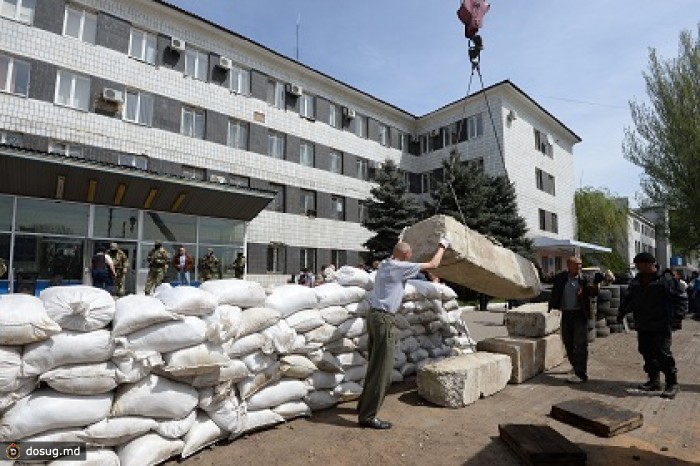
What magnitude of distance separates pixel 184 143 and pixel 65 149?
13.3ft

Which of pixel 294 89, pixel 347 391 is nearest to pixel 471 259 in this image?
pixel 347 391

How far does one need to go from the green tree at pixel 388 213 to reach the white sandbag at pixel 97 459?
16.0 metres

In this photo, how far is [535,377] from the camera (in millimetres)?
5965

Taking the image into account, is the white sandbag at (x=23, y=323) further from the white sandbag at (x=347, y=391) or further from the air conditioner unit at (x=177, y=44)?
the air conditioner unit at (x=177, y=44)

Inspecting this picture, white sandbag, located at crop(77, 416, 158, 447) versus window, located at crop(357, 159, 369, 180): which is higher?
window, located at crop(357, 159, 369, 180)

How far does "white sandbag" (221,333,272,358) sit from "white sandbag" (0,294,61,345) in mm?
1263

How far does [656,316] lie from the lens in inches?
201

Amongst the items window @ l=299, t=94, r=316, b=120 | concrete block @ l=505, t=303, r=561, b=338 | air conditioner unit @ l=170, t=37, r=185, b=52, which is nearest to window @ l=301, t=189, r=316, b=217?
window @ l=299, t=94, r=316, b=120

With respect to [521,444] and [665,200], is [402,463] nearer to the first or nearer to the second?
[521,444]

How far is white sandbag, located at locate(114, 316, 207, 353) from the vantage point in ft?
9.75

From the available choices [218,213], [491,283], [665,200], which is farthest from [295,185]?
[665,200]

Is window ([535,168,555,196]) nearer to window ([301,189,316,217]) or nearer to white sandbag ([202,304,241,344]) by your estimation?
window ([301,189,316,217])

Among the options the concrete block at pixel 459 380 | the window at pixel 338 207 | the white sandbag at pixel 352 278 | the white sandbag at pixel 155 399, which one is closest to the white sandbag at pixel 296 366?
the white sandbag at pixel 155 399

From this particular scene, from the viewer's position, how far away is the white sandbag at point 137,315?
2.93 metres
